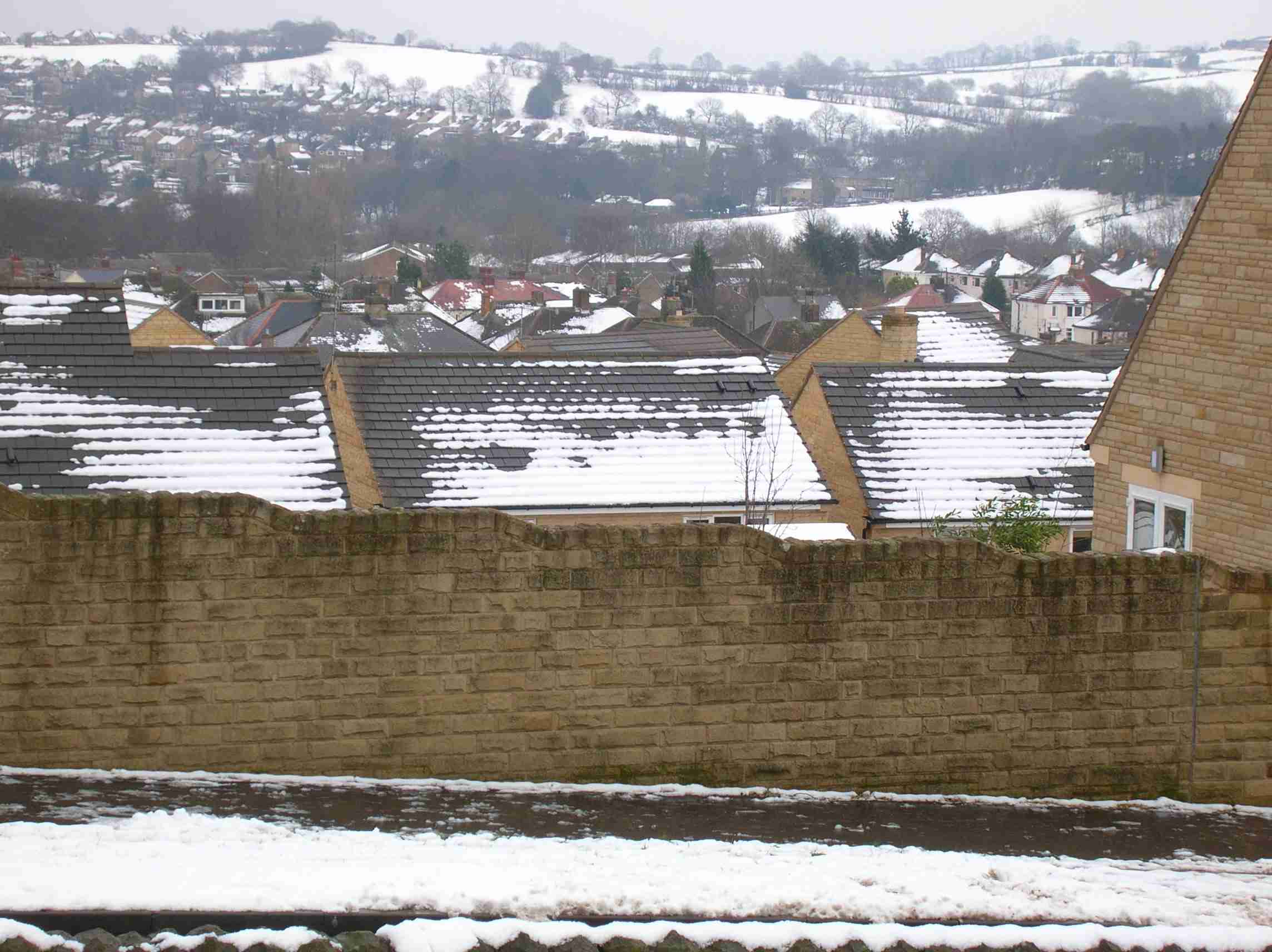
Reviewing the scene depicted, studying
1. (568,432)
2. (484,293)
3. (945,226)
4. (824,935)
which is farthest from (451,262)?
(824,935)

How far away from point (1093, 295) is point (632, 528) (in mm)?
104190

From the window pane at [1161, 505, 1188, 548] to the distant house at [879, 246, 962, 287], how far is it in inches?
3576

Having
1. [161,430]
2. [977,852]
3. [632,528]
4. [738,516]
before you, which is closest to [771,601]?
[632,528]

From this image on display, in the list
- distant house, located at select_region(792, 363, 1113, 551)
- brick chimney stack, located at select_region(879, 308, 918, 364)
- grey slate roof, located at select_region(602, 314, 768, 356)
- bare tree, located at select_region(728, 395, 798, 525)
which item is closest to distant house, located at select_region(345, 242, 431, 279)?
grey slate roof, located at select_region(602, 314, 768, 356)

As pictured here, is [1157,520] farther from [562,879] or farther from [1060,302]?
[1060,302]

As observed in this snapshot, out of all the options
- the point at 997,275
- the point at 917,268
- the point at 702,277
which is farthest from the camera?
the point at 997,275

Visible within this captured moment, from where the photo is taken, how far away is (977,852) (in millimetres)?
9609

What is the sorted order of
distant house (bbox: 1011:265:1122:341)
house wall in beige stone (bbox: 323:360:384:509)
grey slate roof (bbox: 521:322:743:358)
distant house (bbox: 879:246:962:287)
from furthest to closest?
distant house (bbox: 879:246:962:287)
distant house (bbox: 1011:265:1122:341)
grey slate roof (bbox: 521:322:743:358)
house wall in beige stone (bbox: 323:360:384:509)

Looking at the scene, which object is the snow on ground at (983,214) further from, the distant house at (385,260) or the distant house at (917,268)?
the distant house at (385,260)

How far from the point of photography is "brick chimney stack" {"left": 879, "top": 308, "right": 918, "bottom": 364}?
33.5m

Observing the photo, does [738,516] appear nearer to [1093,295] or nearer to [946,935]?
[946,935]

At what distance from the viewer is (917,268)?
12025 cm

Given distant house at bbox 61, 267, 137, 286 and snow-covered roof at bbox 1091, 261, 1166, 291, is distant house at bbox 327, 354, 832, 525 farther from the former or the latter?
snow-covered roof at bbox 1091, 261, 1166, 291

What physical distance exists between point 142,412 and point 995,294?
342 feet
